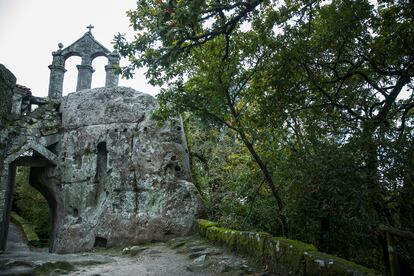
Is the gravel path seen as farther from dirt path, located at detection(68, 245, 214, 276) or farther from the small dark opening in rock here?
the small dark opening in rock

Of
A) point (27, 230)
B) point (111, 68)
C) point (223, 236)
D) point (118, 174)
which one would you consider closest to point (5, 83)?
point (223, 236)

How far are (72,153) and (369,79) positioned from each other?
9489 millimetres

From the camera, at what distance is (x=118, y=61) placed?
548 inches

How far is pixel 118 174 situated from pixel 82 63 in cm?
608

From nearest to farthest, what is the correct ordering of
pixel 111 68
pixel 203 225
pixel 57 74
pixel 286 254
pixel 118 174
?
pixel 286 254
pixel 203 225
pixel 118 174
pixel 111 68
pixel 57 74

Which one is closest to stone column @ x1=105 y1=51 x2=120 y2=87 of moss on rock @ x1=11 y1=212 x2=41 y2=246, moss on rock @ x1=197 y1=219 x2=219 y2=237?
moss on rock @ x1=197 y1=219 x2=219 y2=237

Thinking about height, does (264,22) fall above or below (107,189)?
above

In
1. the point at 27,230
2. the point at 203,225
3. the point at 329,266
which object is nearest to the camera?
the point at 329,266

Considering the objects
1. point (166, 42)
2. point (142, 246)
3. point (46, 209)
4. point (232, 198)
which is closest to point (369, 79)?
point (166, 42)

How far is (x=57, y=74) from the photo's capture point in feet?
46.4

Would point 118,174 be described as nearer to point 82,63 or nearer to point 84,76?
point 84,76

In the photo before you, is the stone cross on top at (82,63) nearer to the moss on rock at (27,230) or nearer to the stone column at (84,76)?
the stone column at (84,76)

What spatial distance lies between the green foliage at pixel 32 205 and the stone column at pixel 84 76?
9781mm

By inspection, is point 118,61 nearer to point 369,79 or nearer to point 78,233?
point 78,233
